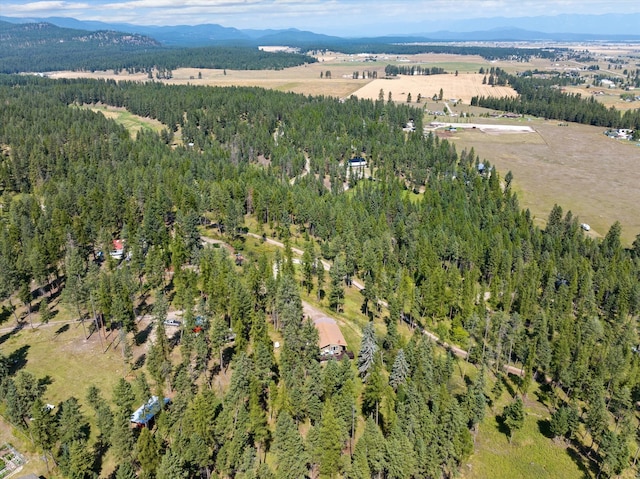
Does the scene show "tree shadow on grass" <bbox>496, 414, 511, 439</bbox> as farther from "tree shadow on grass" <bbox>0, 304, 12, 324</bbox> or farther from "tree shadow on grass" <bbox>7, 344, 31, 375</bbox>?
"tree shadow on grass" <bbox>0, 304, 12, 324</bbox>

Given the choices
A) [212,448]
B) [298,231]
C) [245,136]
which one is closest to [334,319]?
[212,448]

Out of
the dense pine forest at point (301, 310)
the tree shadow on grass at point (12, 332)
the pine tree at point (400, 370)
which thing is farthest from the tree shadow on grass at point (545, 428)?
the tree shadow on grass at point (12, 332)

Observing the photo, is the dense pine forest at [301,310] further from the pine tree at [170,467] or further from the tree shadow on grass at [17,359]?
the tree shadow on grass at [17,359]

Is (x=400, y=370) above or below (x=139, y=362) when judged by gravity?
above

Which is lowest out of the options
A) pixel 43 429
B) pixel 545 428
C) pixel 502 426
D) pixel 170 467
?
pixel 545 428

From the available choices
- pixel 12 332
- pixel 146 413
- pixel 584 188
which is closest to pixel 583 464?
pixel 146 413

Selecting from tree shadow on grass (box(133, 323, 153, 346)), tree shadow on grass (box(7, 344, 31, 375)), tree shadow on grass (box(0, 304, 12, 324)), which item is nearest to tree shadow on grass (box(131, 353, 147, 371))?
tree shadow on grass (box(133, 323, 153, 346))

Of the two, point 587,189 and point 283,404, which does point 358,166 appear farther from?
point 283,404

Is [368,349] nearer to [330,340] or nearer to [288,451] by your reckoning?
[330,340]
